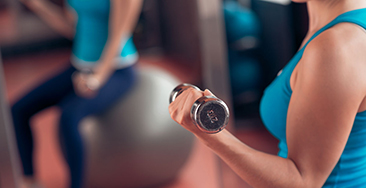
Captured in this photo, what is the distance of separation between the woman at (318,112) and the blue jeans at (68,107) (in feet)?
4.01

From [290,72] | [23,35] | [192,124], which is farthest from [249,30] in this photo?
[192,124]

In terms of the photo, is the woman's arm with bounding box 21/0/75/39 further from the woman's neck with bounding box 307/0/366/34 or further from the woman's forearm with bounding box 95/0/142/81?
the woman's neck with bounding box 307/0/366/34

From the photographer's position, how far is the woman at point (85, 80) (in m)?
1.65

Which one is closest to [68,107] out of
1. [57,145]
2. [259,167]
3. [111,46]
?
[111,46]

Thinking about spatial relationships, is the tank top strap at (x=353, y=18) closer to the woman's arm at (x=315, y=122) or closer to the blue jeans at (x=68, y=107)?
the woman's arm at (x=315, y=122)

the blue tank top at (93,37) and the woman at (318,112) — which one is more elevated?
the woman at (318,112)

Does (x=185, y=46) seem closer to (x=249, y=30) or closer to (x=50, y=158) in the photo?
(x=249, y=30)

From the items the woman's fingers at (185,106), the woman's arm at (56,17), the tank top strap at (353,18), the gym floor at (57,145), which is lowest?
the gym floor at (57,145)

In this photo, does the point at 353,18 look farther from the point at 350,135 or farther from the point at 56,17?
the point at 56,17

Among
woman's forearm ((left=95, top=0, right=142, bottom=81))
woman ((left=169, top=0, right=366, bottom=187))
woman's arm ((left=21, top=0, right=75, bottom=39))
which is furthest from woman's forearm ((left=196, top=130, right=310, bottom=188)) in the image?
woman's arm ((left=21, top=0, right=75, bottom=39))

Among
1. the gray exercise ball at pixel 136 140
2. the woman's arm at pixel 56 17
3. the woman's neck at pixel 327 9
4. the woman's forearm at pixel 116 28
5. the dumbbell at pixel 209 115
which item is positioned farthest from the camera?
the woman's arm at pixel 56 17

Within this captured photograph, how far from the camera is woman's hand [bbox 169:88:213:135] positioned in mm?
489

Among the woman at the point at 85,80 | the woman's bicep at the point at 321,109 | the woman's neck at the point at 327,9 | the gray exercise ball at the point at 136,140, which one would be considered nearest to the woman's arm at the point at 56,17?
the woman at the point at 85,80

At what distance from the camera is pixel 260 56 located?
2.29 meters
